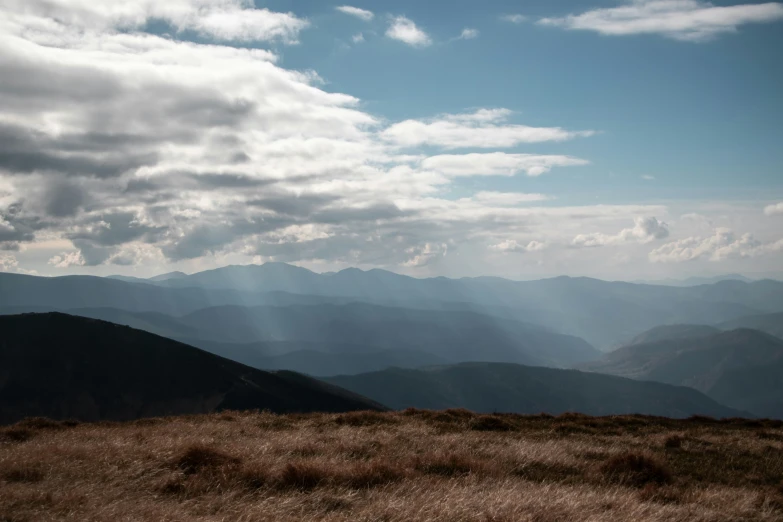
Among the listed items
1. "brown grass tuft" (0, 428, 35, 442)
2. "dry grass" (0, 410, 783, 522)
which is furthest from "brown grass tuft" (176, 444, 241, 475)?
"brown grass tuft" (0, 428, 35, 442)

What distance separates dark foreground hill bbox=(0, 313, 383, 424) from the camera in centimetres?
16288

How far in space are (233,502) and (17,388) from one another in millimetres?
203753

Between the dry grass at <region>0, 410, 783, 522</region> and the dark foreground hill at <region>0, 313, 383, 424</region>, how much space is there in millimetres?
152770

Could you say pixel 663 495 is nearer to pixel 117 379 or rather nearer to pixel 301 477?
pixel 301 477

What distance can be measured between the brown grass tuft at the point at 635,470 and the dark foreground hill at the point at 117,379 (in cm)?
15707

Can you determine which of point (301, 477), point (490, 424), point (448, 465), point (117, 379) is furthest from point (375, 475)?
point (117, 379)

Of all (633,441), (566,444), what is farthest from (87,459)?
(633,441)

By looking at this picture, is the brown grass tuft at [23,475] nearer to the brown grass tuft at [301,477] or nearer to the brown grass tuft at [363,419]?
the brown grass tuft at [301,477]

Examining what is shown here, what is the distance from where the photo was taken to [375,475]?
32.2 ft

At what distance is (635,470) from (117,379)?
194 metres

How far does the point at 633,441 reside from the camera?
16719 millimetres

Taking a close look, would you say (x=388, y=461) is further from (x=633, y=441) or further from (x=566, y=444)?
(x=633, y=441)

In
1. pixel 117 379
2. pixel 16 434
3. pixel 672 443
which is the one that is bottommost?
pixel 117 379

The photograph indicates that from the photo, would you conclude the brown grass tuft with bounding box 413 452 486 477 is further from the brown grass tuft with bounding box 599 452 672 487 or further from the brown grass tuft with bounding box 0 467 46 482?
the brown grass tuft with bounding box 0 467 46 482
